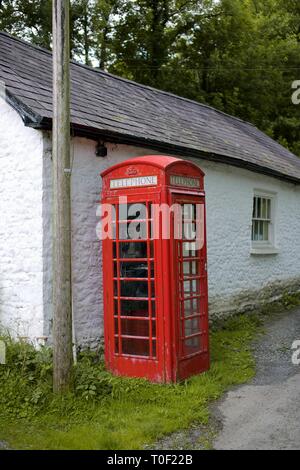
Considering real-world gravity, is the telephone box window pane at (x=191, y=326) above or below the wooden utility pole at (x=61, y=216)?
below

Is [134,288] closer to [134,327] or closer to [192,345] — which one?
[134,327]

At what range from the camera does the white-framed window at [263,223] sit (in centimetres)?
1193

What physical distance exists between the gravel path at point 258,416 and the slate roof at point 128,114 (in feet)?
12.1

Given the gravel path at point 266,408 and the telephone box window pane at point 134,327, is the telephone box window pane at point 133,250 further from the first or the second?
the gravel path at point 266,408

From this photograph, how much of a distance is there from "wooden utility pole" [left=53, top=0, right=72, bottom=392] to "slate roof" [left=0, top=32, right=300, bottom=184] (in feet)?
2.56

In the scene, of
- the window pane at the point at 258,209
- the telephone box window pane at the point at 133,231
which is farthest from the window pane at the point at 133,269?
the window pane at the point at 258,209

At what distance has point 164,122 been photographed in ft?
33.4

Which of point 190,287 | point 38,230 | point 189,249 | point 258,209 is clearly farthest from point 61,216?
point 258,209

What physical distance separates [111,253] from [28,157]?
1580 mm

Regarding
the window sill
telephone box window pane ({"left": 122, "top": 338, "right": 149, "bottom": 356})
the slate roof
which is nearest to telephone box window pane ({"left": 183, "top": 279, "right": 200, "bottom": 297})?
telephone box window pane ({"left": 122, "top": 338, "right": 149, "bottom": 356})

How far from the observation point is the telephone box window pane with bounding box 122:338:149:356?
646cm

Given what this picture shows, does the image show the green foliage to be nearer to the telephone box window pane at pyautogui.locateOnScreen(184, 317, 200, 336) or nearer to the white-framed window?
the white-framed window

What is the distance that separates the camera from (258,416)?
216 inches

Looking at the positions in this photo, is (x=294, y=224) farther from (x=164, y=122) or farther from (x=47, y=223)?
(x=47, y=223)
